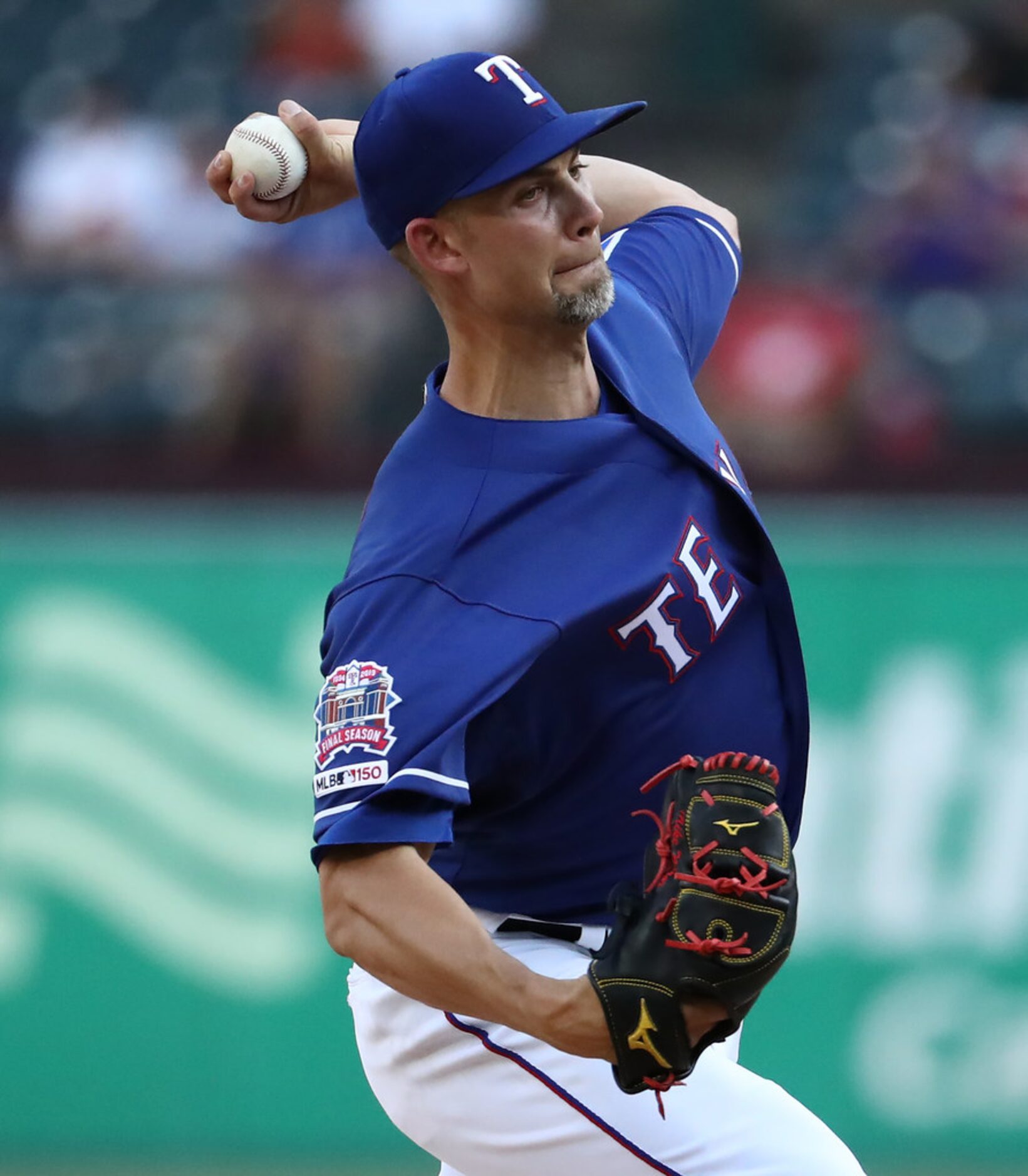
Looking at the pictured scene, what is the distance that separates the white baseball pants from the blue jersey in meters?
0.25

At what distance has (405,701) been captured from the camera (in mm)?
2861

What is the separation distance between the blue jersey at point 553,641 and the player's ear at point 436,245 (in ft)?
0.72

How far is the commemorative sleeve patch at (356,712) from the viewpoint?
112 inches

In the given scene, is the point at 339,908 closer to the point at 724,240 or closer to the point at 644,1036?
the point at 644,1036

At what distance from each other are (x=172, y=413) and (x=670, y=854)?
4781 mm

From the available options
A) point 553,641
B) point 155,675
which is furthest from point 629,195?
point 155,675


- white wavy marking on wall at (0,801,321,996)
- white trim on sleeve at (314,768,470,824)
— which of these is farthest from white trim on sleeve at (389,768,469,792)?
white wavy marking on wall at (0,801,321,996)

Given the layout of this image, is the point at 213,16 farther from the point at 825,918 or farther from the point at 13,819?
the point at 825,918

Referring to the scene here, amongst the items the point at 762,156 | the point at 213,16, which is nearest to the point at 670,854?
the point at 762,156

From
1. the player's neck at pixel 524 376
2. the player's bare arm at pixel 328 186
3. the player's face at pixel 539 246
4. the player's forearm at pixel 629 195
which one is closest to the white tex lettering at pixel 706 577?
the player's neck at pixel 524 376

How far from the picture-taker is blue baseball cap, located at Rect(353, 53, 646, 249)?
10.1 feet

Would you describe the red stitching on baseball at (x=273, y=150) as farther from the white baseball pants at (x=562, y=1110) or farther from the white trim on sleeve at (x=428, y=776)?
the white baseball pants at (x=562, y=1110)

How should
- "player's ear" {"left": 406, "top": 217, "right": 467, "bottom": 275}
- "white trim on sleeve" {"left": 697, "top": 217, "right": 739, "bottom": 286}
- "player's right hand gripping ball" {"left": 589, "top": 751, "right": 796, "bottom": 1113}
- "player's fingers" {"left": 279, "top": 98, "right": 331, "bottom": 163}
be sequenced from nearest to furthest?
1. "player's right hand gripping ball" {"left": 589, "top": 751, "right": 796, "bottom": 1113}
2. "player's ear" {"left": 406, "top": 217, "right": 467, "bottom": 275}
3. "player's fingers" {"left": 279, "top": 98, "right": 331, "bottom": 163}
4. "white trim on sleeve" {"left": 697, "top": 217, "right": 739, "bottom": 286}

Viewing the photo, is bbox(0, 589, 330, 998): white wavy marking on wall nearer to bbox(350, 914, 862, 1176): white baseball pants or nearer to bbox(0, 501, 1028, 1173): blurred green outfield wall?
bbox(0, 501, 1028, 1173): blurred green outfield wall
